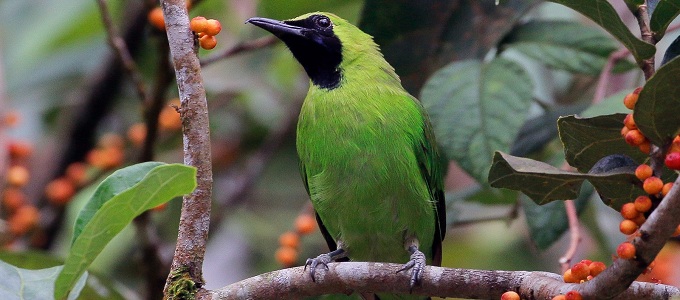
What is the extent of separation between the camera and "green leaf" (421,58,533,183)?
3221 mm

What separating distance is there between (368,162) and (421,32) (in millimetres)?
920

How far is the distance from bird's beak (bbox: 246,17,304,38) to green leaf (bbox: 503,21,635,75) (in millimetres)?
924

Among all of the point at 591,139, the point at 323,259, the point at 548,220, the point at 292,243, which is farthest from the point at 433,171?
the point at 591,139

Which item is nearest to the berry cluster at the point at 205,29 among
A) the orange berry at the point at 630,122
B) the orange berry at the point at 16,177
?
the orange berry at the point at 630,122

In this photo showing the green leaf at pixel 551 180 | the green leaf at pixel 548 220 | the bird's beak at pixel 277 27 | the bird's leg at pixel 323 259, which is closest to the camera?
the green leaf at pixel 551 180

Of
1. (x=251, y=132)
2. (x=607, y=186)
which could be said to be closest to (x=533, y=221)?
(x=607, y=186)

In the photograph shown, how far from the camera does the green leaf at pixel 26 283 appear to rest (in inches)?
95.5

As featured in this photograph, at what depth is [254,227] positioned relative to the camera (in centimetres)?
480

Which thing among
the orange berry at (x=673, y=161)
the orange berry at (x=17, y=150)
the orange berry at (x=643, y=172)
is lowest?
the orange berry at (x=643, y=172)

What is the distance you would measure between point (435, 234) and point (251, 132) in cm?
191

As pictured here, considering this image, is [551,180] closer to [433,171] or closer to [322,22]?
[433,171]

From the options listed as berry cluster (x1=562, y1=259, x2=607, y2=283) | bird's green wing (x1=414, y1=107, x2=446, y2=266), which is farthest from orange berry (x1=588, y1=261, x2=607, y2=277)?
bird's green wing (x1=414, y1=107, x2=446, y2=266)

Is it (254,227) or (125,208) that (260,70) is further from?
(125,208)

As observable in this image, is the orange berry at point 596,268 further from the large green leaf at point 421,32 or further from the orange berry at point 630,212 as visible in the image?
the large green leaf at point 421,32
